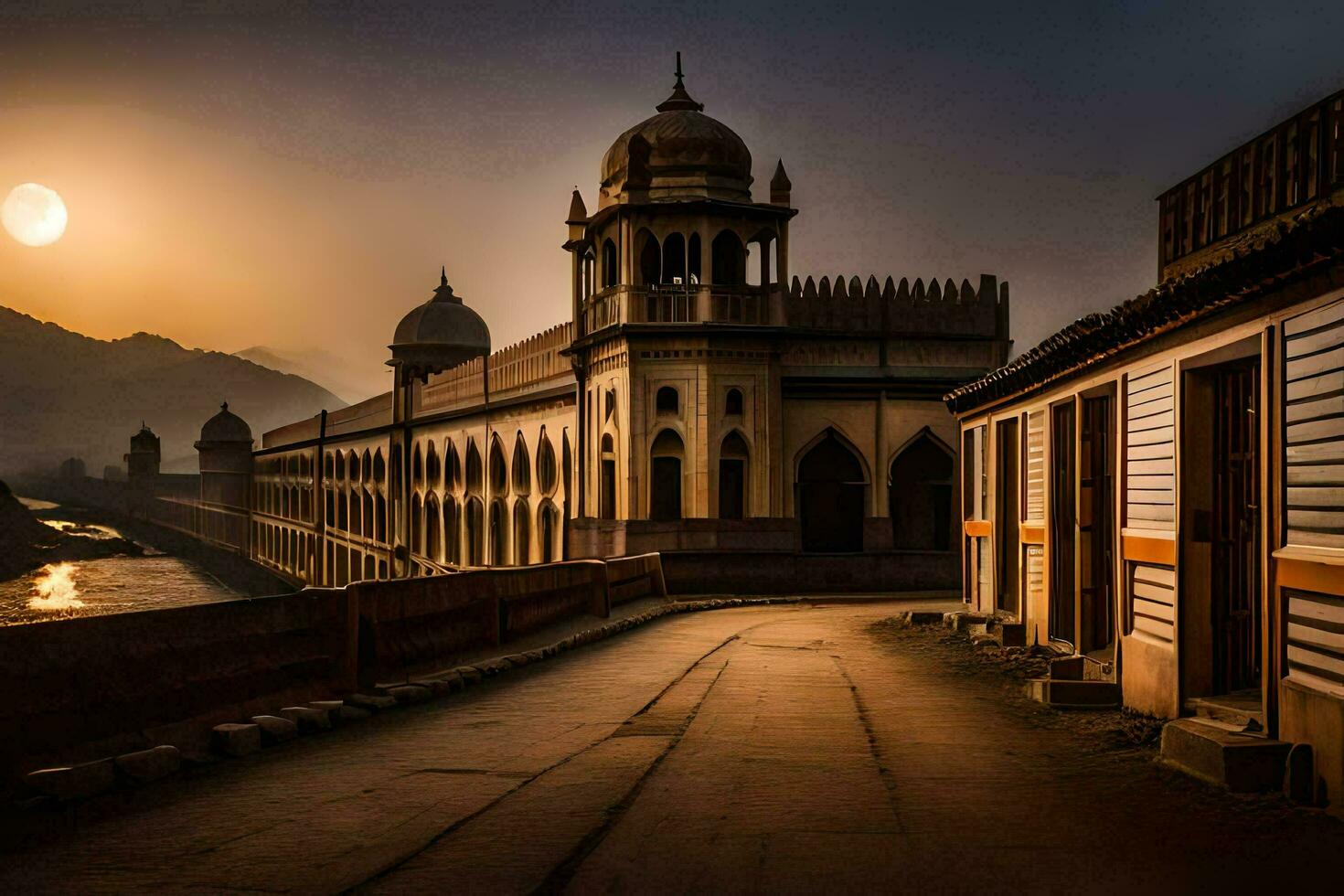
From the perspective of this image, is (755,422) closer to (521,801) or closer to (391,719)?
(391,719)

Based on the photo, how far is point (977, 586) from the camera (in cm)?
2044

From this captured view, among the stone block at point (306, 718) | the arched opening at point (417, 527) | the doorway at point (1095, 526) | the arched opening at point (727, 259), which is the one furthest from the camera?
the arched opening at point (417, 527)

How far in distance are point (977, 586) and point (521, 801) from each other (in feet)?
45.6

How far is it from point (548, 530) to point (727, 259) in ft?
32.3

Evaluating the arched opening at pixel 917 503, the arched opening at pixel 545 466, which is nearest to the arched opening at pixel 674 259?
the arched opening at pixel 545 466

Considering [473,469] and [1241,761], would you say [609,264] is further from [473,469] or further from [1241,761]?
[1241,761]

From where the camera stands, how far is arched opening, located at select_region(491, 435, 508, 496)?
43.4m

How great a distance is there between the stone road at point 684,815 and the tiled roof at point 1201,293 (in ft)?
10.9

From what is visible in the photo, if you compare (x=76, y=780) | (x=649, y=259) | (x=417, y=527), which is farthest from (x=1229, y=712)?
(x=417, y=527)

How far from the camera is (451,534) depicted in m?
50.8

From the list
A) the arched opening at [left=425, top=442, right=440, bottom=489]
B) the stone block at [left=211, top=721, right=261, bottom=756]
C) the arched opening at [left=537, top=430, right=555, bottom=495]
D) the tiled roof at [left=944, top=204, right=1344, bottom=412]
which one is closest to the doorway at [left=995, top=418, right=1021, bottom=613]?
the tiled roof at [left=944, top=204, right=1344, bottom=412]

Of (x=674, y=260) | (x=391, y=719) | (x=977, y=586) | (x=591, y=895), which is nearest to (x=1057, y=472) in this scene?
(x=977, y=586)

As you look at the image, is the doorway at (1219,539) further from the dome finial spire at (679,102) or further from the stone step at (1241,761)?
the dome finial spire at (679,102)

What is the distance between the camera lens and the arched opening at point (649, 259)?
32.8m
